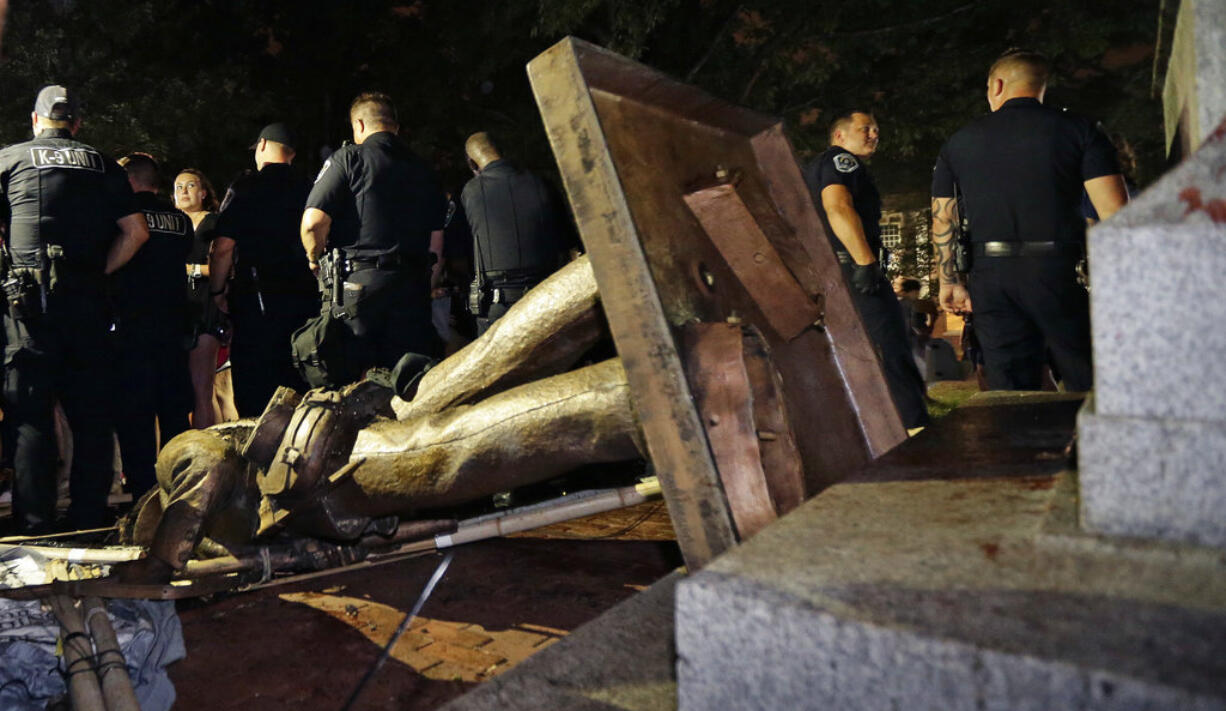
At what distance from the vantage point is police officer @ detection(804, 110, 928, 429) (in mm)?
4812

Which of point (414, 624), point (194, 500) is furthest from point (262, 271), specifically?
point (414, 624)

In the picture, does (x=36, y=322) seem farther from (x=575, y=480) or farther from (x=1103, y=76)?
(x=1103, y=76)

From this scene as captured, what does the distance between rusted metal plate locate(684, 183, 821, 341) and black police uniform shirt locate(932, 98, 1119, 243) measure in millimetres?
2230

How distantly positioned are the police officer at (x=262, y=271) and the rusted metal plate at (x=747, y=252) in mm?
3943

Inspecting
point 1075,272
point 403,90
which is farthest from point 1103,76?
point 1075,272

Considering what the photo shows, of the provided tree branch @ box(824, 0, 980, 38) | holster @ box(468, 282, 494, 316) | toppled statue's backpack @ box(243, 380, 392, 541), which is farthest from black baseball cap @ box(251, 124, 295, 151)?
tree branch @ box(824, 0, 980, 38)

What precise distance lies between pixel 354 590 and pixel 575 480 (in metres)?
1.65

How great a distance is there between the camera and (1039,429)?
219cm

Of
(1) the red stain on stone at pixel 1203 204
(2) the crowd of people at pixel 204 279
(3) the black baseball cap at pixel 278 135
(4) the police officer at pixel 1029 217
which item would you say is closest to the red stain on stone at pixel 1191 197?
(1) the red stain on stone at pixel 1203 204

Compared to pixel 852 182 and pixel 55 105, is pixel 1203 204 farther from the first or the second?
pixel 55 105

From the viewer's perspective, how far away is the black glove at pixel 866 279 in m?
4.81

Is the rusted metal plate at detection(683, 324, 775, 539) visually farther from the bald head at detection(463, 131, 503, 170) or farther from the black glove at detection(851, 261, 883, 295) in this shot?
the bald head at detection(463, 131, 503, 170)

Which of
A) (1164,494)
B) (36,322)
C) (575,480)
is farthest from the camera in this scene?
(575,480)

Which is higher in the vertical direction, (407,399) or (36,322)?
(36,322)
